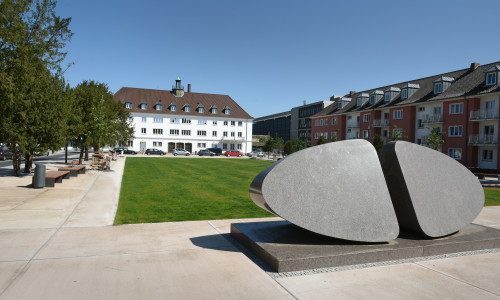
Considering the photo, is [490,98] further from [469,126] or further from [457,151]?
[457,151]

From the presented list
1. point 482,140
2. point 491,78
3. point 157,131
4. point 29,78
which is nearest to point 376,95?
point 491,78

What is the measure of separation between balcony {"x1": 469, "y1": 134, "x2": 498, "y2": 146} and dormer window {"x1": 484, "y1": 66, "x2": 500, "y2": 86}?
594cm

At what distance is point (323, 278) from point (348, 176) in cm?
234

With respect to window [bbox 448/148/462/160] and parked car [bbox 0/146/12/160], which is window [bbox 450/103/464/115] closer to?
window [bbox 448/148/462/160]

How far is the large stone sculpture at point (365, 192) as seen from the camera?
22.6 ft

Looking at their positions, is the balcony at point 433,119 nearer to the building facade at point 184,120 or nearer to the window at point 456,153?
the window at point 456,153

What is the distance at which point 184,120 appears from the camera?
7931cm

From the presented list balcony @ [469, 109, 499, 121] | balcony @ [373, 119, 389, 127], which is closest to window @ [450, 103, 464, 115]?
balcony @ [469, 109, 499, 121]

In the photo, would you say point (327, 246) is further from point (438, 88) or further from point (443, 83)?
point (438, 88)

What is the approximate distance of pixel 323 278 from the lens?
5.90 meters

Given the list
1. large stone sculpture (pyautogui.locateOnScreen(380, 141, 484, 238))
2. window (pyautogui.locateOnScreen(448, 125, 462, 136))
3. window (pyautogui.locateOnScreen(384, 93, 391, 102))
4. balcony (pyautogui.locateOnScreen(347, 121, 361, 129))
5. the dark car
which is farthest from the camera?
the dark car

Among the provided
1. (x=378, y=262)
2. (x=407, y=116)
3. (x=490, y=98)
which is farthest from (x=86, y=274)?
(x=407, y=116)

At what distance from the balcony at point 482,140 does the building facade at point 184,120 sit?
50.7 m

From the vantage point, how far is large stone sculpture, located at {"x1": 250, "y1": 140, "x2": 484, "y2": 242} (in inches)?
272
